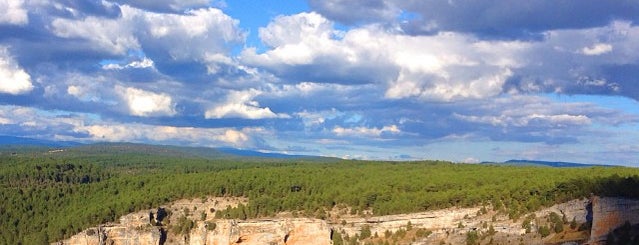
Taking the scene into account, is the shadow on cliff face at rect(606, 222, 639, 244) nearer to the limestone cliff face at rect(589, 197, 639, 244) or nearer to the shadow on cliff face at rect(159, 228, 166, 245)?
the limestone cliff face at rect(589, 197, 639, 244)

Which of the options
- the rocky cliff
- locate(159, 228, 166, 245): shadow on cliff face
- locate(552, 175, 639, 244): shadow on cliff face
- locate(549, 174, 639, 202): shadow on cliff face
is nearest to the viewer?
locate(552, 175, 639, 244): shadow on cliff face

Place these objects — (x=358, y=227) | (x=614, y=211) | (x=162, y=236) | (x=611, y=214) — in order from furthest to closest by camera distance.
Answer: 1. (x=162, y=236)
2. (x=358, y=227)
3. (x=614, y=211)
4. (x=611, y=214)

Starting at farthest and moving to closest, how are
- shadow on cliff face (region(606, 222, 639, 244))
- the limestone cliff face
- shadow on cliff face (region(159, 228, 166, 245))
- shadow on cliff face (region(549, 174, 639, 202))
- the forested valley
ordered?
shadow on cliff face (region(159, 228, 166, 245)) < the forested valley < shadow on cliff face (region(549, 174, 639, 202)) < the limestone cliff face < shadow on cliff face (region(606, 222, 639, 244))

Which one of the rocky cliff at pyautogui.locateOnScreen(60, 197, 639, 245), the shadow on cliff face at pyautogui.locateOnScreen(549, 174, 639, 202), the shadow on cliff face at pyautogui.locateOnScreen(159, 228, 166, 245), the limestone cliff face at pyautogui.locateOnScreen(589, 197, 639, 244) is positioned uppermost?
the shadow on cliff face at pyautogui.locateOnScreen(549, 174, 639, 202)

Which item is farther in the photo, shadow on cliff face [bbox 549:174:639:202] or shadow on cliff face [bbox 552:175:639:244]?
shadow on cliff face [bbox 549:174:639:202]

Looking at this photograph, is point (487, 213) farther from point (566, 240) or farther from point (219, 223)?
point (219, 223)

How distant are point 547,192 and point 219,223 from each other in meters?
34.4

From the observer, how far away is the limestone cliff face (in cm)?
5597

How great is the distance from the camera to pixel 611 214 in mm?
56812

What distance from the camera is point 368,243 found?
72438mm

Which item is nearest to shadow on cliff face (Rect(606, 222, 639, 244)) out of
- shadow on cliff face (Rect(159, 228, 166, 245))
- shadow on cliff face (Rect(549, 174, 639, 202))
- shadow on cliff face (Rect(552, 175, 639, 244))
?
shadow on cliff face (Rect(552, 175, 639, 244))

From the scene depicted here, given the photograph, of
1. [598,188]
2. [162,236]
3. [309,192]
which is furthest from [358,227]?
[162,236]

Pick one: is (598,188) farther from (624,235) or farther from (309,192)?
(309,192)

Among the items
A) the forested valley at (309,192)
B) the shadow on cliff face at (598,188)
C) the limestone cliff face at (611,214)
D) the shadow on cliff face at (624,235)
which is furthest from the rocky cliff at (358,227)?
the forested valley at (309,192)
